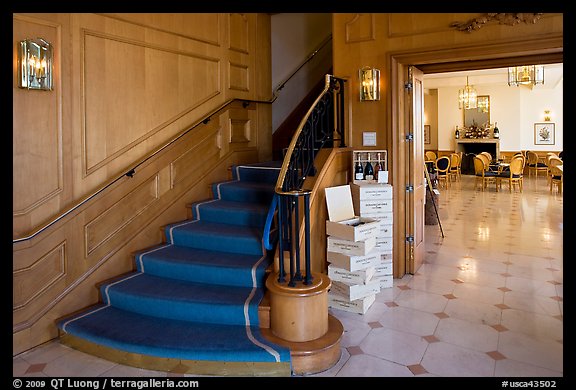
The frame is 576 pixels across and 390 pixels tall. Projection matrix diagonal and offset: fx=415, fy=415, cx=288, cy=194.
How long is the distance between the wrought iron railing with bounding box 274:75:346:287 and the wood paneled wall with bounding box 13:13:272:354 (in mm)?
1521

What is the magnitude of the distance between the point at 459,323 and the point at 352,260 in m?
1.11

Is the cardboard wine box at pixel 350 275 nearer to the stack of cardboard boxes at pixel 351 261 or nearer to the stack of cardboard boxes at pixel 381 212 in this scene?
the stack of cardboard boxes at pixel 351 261

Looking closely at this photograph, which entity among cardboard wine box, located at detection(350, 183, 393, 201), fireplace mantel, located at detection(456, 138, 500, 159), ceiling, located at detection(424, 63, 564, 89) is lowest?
cardboard wine box, located at detection(350, 183, 393, 201)

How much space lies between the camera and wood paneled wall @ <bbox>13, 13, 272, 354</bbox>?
346 cm

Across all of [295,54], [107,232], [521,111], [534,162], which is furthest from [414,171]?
[521,111]

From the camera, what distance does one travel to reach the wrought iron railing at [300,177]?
10.8ft

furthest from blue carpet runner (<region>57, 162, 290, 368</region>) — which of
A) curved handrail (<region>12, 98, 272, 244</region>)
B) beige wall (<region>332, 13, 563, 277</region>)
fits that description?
beige wall (<region>332, 13, 563, 277</region>)

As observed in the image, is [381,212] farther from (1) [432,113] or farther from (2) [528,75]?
(1) [432,113]

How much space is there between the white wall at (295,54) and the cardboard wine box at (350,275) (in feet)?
12.5

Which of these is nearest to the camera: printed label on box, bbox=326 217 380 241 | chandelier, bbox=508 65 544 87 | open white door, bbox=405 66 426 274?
printed label on box, bbox=326 217 380 241

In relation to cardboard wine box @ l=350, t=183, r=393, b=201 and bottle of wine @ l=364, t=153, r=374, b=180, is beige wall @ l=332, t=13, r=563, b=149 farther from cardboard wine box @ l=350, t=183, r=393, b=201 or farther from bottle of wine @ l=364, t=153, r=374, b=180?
cardboard wine box @ l=350, t=183, r=393, b=201

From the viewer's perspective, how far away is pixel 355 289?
157 inches

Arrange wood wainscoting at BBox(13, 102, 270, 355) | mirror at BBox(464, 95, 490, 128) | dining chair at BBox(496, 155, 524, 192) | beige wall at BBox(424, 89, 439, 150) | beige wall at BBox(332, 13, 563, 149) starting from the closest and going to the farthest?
wood wainscoting at BBox(13, 102, 270, 355) → beige wall at BBox(332, 13, 563, 149) → dining chair at BBox(496, 155, 524, 192) → mirror at BBox(464, 95, 490, 128) → beige wall at BBox(424, 89, 439, 150)
